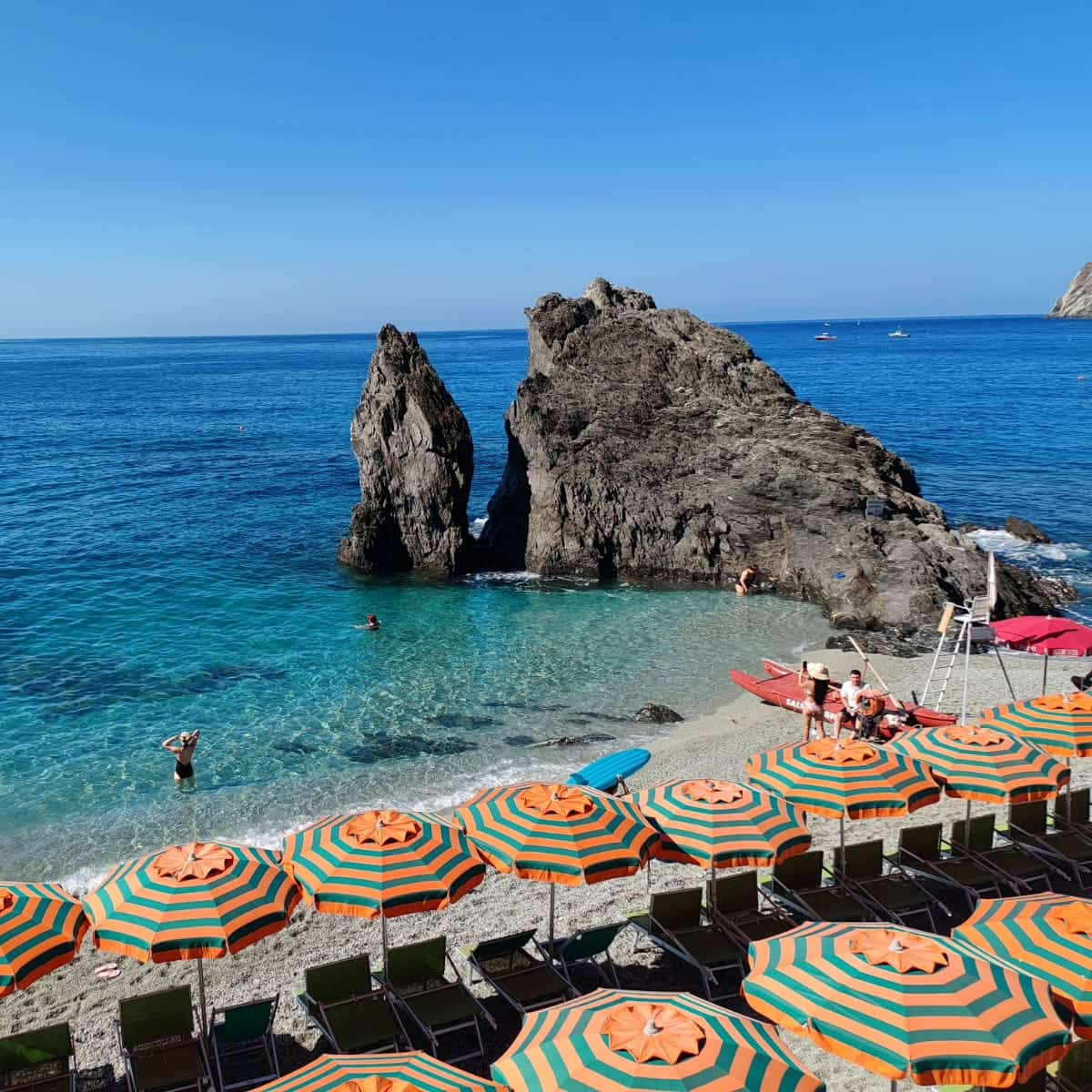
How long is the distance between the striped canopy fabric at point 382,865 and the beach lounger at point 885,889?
643 cm

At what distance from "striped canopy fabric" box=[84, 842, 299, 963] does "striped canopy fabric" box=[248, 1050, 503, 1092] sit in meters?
2.47

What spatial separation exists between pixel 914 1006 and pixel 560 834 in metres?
5.11

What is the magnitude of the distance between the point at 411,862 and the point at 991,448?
8071cm

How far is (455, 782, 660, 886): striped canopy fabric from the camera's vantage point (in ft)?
39.7

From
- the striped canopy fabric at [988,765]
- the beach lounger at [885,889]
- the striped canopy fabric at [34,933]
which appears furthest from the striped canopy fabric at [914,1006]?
the striped canopy fabric at [34,933]

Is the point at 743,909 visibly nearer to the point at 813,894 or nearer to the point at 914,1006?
the point at 813,894

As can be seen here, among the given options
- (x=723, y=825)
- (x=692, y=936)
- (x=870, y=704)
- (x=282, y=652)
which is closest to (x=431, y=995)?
(x=692, y=936)

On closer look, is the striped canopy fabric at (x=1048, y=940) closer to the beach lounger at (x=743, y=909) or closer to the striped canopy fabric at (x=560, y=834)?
the beach lounger at (x=743, y=909)

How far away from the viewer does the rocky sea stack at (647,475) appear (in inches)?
1517

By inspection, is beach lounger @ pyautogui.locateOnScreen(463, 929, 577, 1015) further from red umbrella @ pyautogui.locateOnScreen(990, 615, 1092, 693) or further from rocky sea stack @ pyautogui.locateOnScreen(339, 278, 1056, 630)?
rocky sea stack @ pyautogui.locateOnScreen(339, 278, 1056, 630)

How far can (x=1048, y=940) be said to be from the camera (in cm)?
994

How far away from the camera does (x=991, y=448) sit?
79875 mm

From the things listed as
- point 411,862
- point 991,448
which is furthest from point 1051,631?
point 991,448

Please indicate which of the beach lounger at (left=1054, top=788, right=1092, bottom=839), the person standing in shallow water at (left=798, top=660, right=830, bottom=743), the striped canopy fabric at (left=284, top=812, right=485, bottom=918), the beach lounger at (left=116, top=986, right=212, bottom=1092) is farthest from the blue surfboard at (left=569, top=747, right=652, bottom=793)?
the beach lounger at (left=116, top=986, right=212, bottom=1092)
